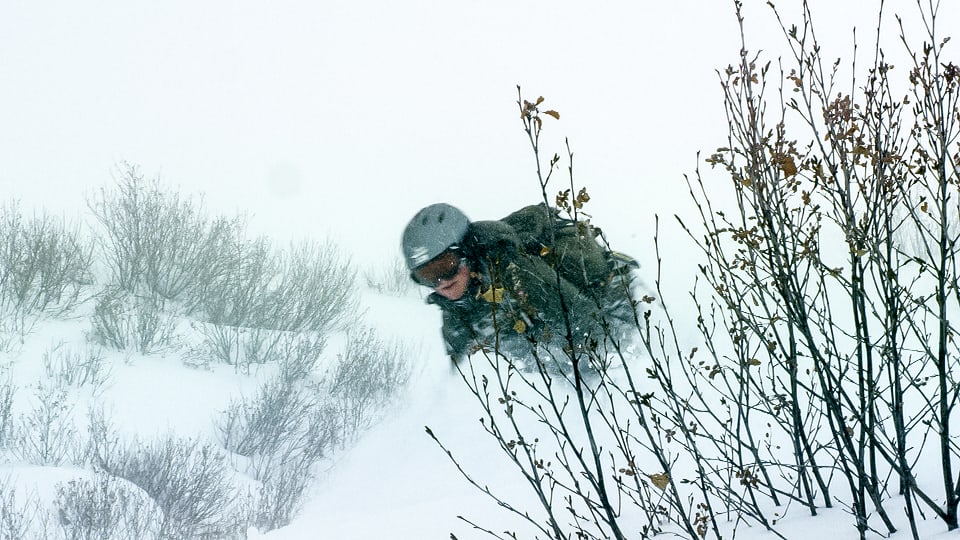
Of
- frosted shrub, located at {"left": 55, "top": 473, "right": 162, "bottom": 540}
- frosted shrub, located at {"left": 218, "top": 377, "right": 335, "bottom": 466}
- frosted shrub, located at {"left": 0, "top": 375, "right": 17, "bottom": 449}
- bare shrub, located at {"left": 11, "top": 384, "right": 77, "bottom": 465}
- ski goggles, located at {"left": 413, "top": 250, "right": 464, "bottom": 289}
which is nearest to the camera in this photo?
frosted shrub, located at {"left": 55, "top": 473, "right": 162, "bottom": 540}

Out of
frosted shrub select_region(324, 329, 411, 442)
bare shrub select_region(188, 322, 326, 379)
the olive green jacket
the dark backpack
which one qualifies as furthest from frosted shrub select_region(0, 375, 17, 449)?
the dark backpack

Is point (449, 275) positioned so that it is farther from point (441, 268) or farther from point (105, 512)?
point (105, 512)

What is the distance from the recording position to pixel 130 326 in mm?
8086

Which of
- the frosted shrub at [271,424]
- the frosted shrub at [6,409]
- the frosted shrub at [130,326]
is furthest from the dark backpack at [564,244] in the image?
the frosted shrub at [130,326]

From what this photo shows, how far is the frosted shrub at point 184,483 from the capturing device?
14.9 ft

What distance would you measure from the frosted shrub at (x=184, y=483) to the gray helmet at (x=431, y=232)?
96.7 inches

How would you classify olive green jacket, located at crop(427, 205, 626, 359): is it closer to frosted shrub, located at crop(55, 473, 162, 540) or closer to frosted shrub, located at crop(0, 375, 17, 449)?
frosted shrub, located at crop(55, 473, 162, 540)

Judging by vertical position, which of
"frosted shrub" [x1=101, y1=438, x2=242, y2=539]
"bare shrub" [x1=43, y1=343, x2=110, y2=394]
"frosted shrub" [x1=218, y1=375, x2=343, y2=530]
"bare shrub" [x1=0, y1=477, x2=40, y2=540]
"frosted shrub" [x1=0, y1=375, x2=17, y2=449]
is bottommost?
"bare shrub" [x1=0, y1=477, x2=40, y2=540]

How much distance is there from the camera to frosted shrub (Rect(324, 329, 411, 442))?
6445 millimetres

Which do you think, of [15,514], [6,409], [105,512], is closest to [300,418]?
[105,512]

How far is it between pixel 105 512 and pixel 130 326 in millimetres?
4455

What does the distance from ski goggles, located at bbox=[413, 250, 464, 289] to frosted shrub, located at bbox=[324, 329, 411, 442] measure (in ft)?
7.18

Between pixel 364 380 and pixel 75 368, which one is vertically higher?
pixel 364 380

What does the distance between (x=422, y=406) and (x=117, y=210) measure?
269 inches
